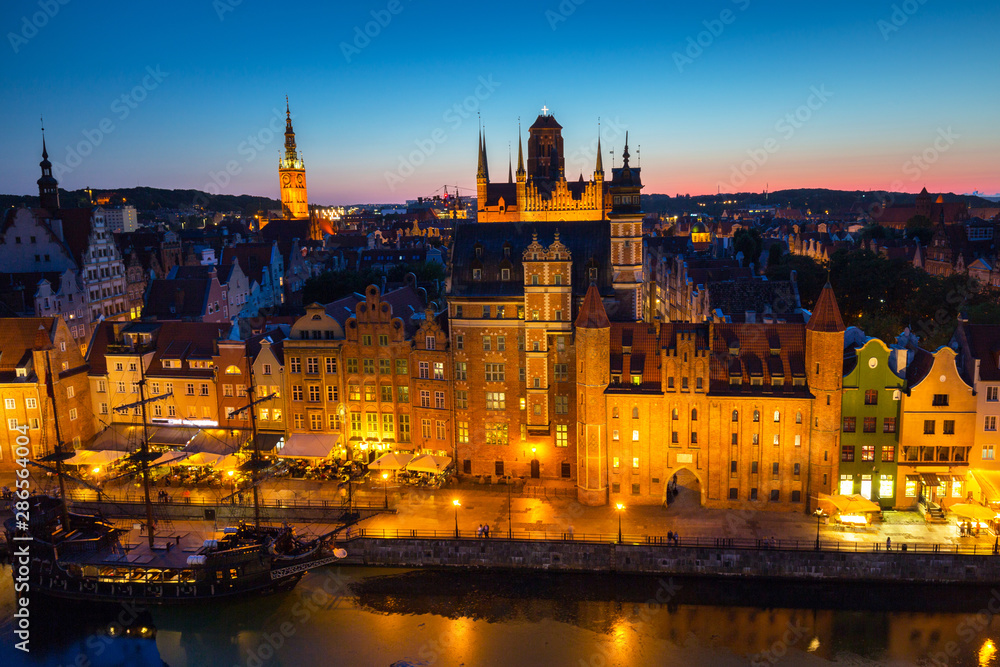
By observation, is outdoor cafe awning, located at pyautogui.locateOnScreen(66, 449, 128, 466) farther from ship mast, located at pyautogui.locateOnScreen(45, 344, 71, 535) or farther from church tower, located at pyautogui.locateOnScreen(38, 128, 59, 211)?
church tower, located at pyautogui.locateOnScreen(38, 128, 59, 211)

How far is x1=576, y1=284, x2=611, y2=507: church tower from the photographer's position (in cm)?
4809

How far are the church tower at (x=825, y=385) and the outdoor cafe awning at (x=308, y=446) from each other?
33.8m

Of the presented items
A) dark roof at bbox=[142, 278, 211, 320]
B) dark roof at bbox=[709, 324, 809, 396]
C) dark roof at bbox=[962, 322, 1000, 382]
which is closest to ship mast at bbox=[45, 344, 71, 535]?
dark roof at bbox=[142, 278, 211, 320]

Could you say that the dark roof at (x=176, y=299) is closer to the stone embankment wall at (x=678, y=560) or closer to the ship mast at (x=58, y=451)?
the ship mast at (x=58, y=451)

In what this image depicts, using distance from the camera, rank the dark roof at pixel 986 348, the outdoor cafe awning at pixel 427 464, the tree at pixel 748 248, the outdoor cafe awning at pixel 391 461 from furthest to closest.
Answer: the tree at pixel 748 248 → the outdoor cafe awning at pixel 391 461 → the outdoor cafe awning at pixel 427 464 → the dark roof at pixel 986 348

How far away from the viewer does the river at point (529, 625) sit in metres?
38.2

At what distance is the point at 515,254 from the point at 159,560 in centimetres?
3103

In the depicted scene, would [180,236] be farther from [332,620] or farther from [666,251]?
[332,620]

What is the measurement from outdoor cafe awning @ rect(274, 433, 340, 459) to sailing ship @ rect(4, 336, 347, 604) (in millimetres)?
Answer: 6656

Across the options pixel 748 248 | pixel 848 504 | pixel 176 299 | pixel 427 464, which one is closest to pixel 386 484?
pixel 427 464

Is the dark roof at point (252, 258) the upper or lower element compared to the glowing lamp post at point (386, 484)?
upper

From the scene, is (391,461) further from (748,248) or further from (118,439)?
(748,248)

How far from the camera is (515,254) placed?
177ft

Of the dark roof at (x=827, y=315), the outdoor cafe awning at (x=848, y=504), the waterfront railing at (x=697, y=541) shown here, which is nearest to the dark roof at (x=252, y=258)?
the waterfront railing at (x=697, y=541)
